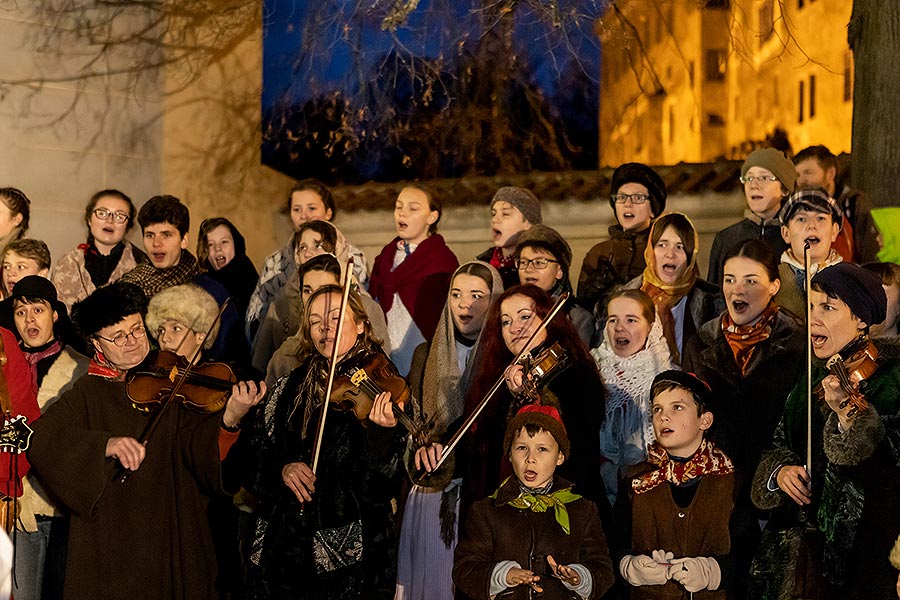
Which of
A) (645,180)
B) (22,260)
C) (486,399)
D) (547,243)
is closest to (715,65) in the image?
(645,180)

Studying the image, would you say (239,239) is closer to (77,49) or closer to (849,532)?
(77,49)

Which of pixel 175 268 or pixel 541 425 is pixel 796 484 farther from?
pixel 175 268

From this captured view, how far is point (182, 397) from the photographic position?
652 centimetres

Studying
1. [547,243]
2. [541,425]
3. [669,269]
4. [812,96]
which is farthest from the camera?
[812,96]

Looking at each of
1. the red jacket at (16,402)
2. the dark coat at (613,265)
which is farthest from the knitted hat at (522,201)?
the red jacket at (16,402)

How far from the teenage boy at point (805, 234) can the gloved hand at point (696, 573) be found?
1.42 metres

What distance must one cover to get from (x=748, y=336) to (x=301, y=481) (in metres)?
1.89

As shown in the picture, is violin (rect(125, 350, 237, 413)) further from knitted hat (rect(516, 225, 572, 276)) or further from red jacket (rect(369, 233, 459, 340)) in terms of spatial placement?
red jacket (rect(369, 233, 459, 340))

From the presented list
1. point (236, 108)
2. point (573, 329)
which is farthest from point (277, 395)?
point (236, 108)

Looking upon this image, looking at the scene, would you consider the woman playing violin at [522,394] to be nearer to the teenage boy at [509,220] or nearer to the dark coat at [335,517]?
the dark coat at [335,517]

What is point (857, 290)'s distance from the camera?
5.83 meters

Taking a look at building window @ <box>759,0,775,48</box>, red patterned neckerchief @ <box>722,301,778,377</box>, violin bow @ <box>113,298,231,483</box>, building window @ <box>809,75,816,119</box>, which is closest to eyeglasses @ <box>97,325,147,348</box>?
violin bow @ <box>113,298,231,483</box>

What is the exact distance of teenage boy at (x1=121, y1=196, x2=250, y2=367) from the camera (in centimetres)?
805

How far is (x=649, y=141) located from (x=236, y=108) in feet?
10.6
